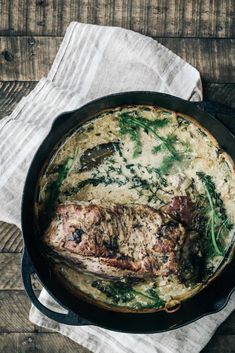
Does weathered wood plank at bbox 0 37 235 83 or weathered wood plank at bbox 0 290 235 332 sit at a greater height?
weathered wood plank at bbox 0 37 235 83

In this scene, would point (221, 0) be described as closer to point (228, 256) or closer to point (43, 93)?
point (43, 93)

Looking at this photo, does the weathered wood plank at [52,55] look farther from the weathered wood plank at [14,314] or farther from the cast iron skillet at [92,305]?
the weathered wood plank at [14,314]

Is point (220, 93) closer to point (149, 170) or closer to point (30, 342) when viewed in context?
point (149, 170)

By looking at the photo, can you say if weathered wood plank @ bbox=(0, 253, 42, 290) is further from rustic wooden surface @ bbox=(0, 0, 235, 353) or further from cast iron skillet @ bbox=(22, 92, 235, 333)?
cast iron skillet @ bbox=(22, 92, 235, 333)

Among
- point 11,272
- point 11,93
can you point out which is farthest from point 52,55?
point 11,272

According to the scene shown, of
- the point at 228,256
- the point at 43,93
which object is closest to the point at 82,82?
the point at 43,93

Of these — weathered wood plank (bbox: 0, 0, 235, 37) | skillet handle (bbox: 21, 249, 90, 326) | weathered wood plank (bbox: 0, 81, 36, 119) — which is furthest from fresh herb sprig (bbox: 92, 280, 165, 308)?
weathered wood plank (bbox: 0, 0, 235, 37)
